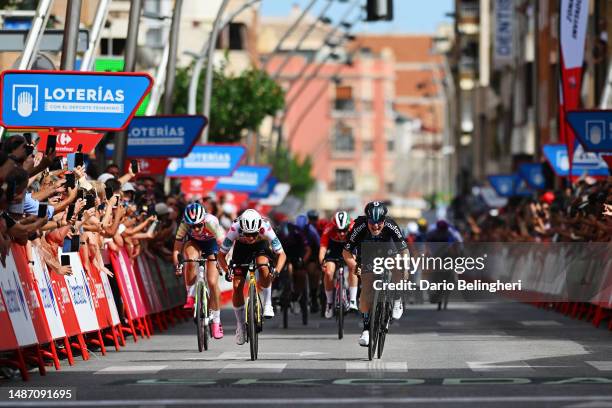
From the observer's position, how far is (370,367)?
1945 cm

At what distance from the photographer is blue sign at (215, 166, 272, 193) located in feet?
172

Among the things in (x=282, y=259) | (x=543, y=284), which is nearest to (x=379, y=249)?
(x=282, y=259)

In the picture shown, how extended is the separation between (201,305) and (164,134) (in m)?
11.9

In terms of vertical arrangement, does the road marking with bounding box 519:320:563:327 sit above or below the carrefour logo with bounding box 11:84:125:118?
below

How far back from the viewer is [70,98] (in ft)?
83.9

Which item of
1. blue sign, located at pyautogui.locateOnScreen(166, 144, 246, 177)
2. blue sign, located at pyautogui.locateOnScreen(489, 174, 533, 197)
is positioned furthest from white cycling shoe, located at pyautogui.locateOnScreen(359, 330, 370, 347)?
blue sign, located at pyautogui.locateOnScreen(489, 174, 533, 197)

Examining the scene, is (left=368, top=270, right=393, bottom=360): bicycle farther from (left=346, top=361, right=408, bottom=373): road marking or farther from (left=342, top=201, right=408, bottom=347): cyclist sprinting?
(left=346, top=361, right=408, bottom=373): road marking

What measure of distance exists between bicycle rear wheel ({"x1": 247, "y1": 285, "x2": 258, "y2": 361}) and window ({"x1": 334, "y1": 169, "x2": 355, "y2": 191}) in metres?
155

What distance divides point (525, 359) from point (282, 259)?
9.79 ft

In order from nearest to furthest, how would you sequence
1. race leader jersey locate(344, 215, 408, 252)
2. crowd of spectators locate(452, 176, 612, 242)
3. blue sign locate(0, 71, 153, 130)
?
race leader jersey locate(344, 215, 408, 252) → blue sign locate(0, 71, 153, 130) → crowd of spectators locate(452, 176, 612, 242)

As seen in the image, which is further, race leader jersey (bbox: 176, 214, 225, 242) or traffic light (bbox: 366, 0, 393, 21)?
traffic light (bbox: 366, 0, 393, 21)

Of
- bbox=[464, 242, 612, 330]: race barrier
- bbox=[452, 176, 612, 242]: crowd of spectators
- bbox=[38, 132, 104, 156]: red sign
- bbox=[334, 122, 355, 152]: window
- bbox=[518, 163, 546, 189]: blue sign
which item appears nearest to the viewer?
bbox=[38, 132, 104, 156]: red sign

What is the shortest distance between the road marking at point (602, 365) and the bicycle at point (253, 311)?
3.48 metres

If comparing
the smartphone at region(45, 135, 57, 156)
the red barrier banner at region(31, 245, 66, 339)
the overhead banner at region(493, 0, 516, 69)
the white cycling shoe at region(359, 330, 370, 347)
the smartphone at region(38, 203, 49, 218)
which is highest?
the overhead banner at region(493, 0, 516, 69)
